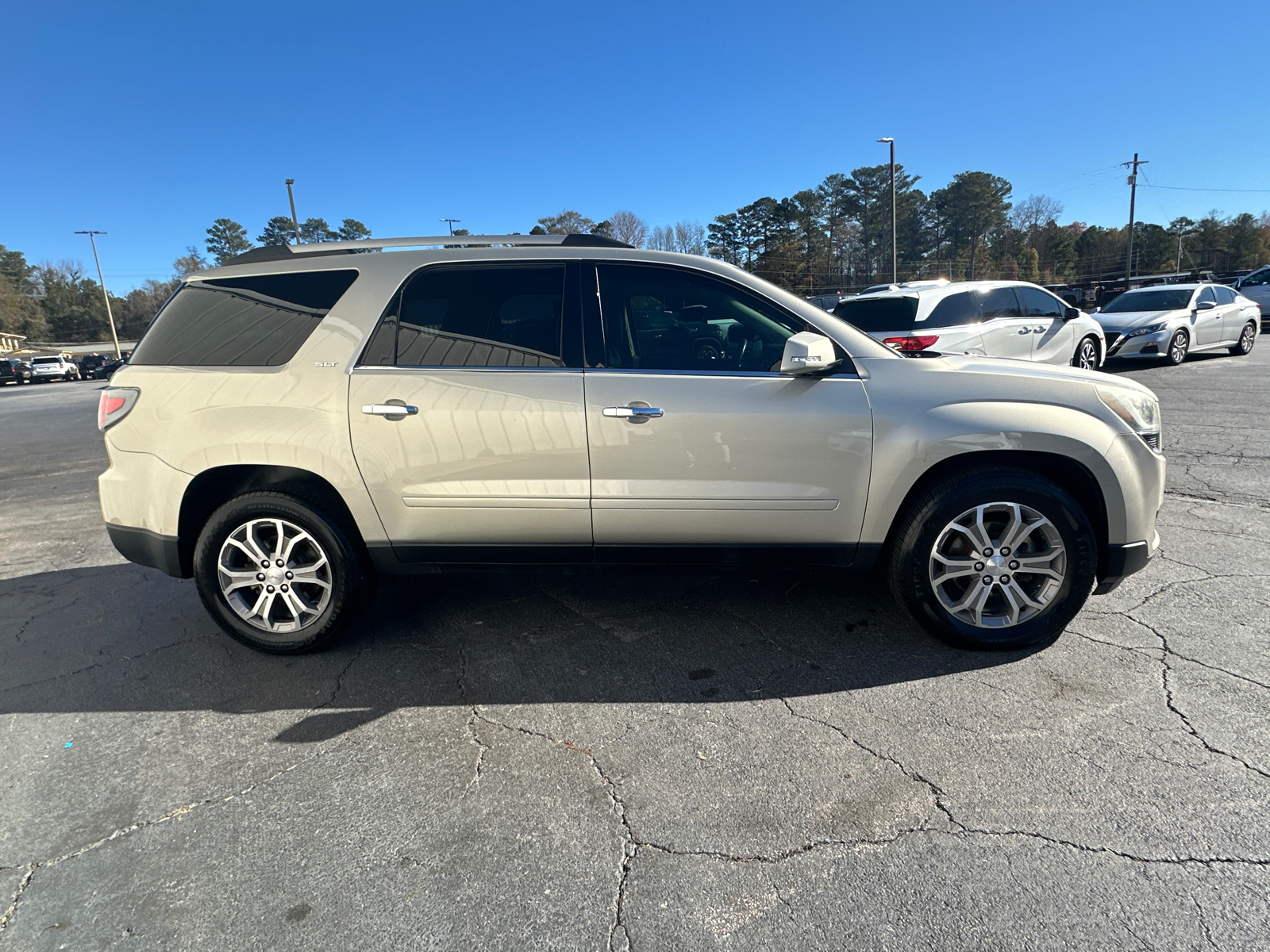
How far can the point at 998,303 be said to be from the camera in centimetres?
927

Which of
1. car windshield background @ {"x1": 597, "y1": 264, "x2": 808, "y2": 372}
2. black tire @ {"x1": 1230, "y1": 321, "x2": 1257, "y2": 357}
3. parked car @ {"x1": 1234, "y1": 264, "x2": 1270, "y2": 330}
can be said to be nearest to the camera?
car windshield background @ {"x1": 597, "y1": 264, "x2": 808, "y2": 372}

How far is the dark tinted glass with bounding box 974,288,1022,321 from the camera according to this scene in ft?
29.8

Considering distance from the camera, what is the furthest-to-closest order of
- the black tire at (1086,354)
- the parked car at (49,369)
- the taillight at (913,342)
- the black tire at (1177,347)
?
the parked car at (49,369), the black tire at (1177,347), the black tire at (1086,354), the taillight at (913,342)

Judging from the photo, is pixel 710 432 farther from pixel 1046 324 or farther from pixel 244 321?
pixel 1046 324

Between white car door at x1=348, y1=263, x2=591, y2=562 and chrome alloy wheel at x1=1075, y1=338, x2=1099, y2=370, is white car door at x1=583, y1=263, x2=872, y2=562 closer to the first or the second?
white car door at x1=348, y1=263, x2=591, y2=562

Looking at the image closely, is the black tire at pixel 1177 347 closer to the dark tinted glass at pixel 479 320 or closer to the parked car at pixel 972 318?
the parked car at pixel 972 318

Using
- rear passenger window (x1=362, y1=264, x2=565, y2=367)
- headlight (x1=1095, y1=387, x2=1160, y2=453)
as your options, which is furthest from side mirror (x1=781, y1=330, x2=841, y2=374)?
headlight (x1=1095, y1=387, x2=1160, y2=453)

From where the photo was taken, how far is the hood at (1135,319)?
13.4 meters

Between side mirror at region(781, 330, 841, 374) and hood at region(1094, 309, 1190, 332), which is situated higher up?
side mirror at region(781, 330, 841, 374)

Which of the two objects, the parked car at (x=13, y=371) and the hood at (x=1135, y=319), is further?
the parked car at (x=13, y=371)

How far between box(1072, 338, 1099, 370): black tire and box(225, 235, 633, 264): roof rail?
10053mm

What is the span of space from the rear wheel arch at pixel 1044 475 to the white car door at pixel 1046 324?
7503mm

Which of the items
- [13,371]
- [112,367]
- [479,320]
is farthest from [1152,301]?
[13,371]

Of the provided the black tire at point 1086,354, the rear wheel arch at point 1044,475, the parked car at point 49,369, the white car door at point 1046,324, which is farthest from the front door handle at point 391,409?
the parked car at point 49,369
